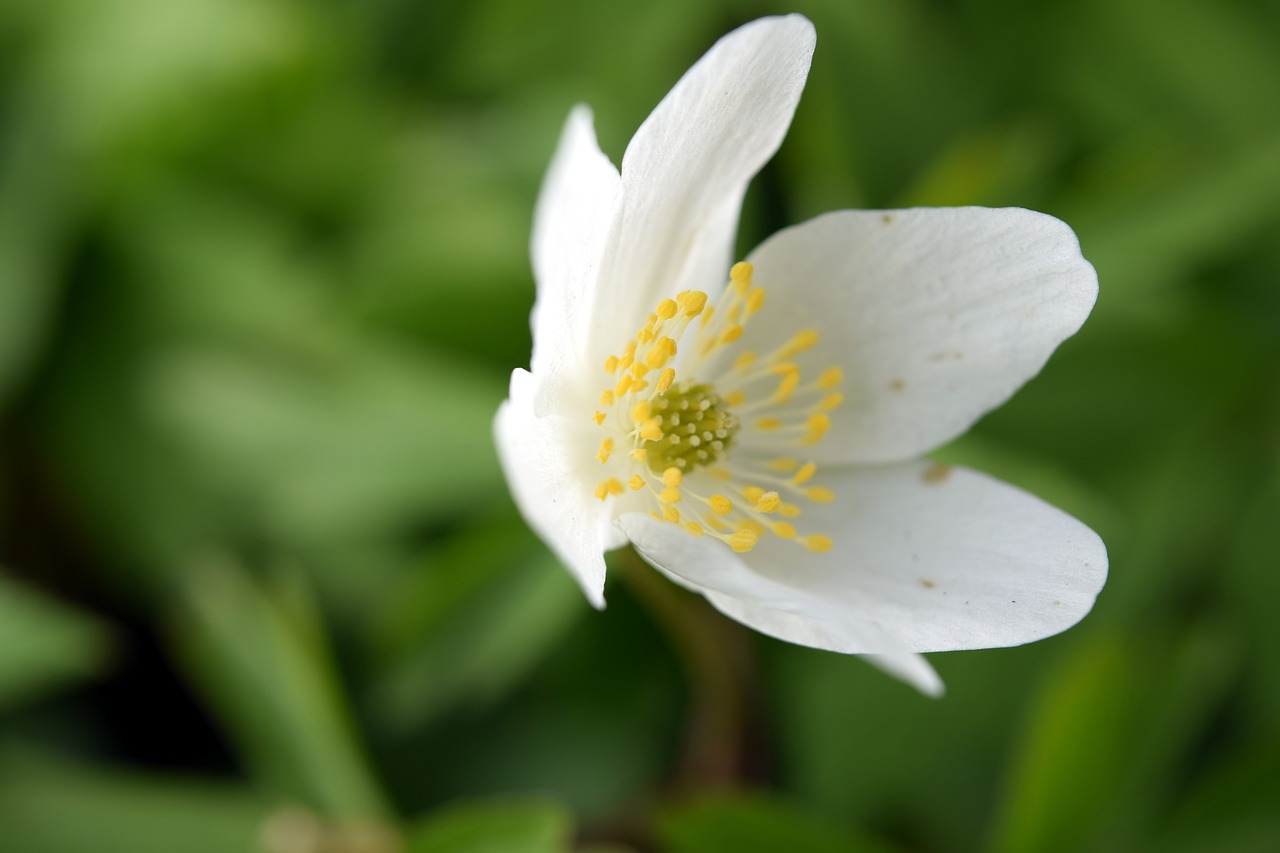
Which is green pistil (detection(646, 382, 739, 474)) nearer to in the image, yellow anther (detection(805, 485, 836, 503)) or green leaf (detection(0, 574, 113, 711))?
yellow anther (detection(805, 485, 836, 503))

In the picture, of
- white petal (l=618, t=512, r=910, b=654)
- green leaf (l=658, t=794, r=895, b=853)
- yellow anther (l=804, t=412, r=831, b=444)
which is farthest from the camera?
green leaf (l=658, t=794, r=895, b=853)

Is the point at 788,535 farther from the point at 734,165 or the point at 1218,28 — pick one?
the point at 1218,28

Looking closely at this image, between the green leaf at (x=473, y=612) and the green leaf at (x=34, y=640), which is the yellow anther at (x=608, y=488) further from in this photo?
the green leaf at (x=34, y=640)

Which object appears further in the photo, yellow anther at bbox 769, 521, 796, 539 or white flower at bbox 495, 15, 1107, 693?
yellow anther at bbox 769, 521, 796, 539

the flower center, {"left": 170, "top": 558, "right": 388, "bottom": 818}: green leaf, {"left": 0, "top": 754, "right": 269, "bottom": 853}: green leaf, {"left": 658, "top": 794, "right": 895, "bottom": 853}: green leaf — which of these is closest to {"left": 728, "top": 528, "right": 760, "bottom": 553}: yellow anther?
the flower center

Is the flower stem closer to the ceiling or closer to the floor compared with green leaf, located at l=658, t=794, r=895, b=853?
closer to the ceiling

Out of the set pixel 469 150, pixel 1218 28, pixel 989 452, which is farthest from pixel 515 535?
pixel 1218 28
